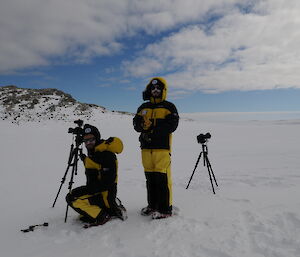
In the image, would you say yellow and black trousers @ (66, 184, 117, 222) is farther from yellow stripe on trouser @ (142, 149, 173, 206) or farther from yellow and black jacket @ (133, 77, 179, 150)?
yellow and black jacket @ (133, 77, 179, 150)

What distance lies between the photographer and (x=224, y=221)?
4555mm

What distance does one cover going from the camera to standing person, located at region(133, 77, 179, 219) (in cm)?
503

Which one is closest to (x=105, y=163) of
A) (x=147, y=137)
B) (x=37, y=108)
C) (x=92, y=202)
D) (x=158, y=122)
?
(x=92, y=202)

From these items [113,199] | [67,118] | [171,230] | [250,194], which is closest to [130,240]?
[171,230]

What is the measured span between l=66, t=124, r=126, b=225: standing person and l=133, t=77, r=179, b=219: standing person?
1.91 ft

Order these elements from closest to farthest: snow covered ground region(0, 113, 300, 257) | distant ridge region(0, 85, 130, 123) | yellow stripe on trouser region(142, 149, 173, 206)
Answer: snow covered ground region(0, 113, 300, 257) → yellow stripe on trouser region(142, 149, 173, 206) → distant ridge region(0, 85, 130, 123)

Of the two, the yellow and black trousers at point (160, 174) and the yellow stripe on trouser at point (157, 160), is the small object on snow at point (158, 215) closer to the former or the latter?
Result: the yellow and black trousers at point (160, 174)

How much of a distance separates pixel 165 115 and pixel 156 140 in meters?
0.51

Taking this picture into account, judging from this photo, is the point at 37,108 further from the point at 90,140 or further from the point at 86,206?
the point at 86,206

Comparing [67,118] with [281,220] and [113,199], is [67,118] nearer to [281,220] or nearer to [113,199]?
[113,199]

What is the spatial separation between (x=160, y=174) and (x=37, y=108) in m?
29.3

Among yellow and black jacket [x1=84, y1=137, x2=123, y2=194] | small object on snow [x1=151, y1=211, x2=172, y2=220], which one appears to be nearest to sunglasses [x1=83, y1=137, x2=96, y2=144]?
yellow and black jacket [x1=84, y1=137, x2=123, y2=194]

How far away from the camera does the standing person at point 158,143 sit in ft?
16.5

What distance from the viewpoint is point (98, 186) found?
15.9 feet
